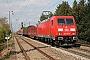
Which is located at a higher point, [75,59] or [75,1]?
[75,1]

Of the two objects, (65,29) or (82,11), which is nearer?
(65,29)

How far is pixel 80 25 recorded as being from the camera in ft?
121

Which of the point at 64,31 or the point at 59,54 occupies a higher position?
the point at 64,31

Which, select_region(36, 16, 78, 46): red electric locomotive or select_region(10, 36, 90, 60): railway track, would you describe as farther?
select_region(36, 16, 78, 46): red electric locomotive

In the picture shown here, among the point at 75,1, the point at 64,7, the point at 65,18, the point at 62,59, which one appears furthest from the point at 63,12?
the point at 62,59

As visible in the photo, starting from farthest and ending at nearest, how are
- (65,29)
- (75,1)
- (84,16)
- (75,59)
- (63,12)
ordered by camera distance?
1. (63,12)
2. (75,1)
3. (84,16)
4. (65,29)
5. (75,59)

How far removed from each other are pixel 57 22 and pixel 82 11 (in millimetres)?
15597

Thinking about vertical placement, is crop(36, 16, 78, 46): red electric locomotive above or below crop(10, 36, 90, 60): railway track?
above

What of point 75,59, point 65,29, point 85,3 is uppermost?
point 85,3

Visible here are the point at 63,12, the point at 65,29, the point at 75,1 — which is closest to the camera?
the point at 65,29

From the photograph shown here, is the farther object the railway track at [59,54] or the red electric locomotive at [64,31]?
the red electric locomotive at [64,31]

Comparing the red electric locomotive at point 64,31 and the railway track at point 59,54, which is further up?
the red electric locomotive at point 64,31

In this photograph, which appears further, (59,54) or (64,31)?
(64,31)

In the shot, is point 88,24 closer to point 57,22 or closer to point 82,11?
point 82,11
